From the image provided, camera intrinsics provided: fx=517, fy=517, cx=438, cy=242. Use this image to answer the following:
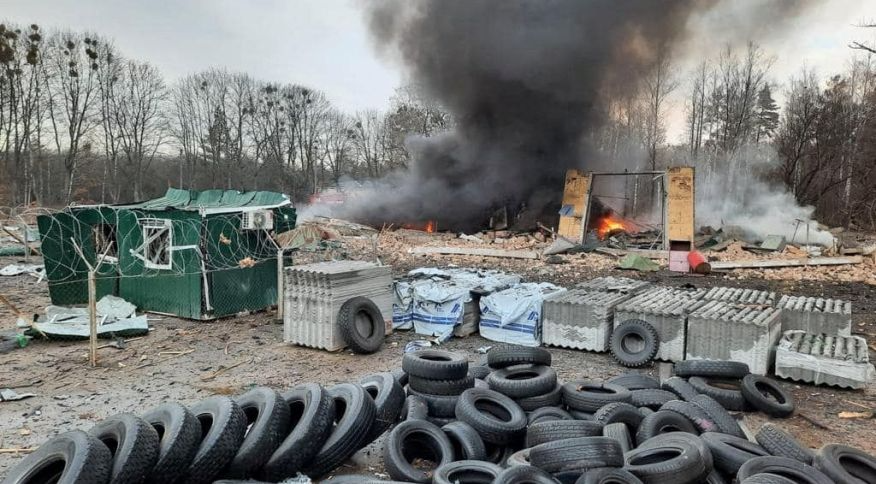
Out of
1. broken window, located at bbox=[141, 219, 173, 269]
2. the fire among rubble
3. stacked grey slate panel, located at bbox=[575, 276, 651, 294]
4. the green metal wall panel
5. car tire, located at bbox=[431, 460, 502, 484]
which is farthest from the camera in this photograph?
the fire among rubble

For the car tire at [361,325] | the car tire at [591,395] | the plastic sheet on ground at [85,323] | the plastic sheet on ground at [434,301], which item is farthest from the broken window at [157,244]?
the car tire at [591,395]

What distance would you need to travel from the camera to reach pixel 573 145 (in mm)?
26797

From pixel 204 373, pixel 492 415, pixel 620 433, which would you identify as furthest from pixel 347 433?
pixel 204 373

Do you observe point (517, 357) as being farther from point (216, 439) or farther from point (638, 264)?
point (638, 264)

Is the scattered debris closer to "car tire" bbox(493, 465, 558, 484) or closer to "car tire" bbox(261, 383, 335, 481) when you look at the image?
"car tire" bbox(261, 383, 335, 481)

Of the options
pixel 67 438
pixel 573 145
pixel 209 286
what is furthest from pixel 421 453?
pixel 573 145

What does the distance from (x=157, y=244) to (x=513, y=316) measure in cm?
677

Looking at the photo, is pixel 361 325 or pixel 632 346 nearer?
pixel 632 346

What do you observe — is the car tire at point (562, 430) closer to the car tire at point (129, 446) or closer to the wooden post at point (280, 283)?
the car tire at point (129, 446)

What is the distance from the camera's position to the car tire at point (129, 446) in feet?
10.5

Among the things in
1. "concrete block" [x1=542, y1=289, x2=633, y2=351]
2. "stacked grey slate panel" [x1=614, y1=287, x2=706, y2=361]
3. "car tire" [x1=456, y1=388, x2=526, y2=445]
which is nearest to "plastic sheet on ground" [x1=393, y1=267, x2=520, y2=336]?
"concrete block" [x1=542, y1=289, x2=633, y2=351]

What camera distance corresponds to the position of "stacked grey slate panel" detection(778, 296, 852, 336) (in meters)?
7.17

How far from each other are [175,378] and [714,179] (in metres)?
35.3

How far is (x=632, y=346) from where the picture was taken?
23.4 feet
